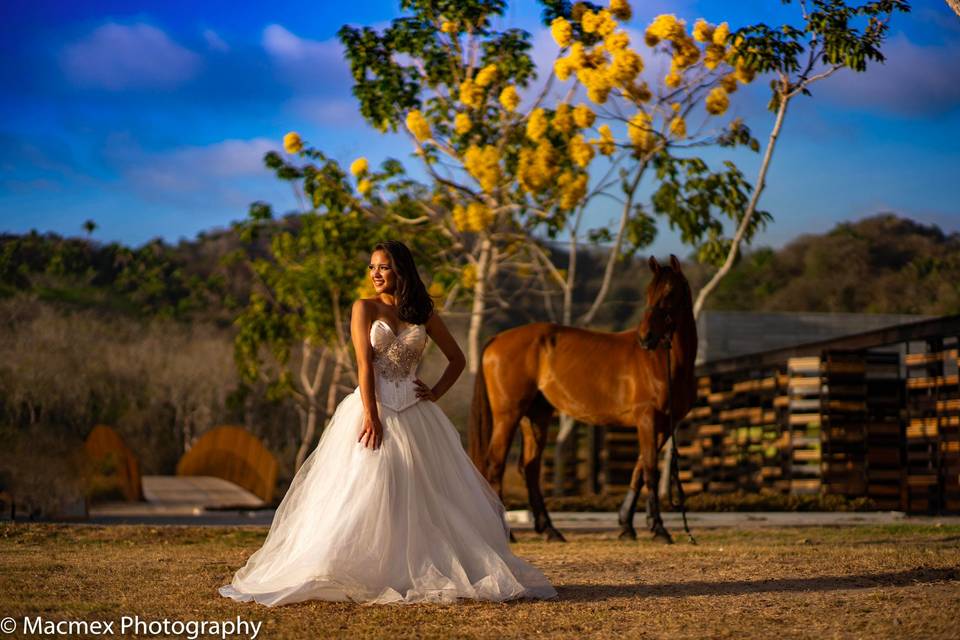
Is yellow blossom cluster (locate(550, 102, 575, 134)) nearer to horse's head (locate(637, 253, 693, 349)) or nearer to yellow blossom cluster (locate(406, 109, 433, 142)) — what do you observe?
yellow blossom cluster (locate(406, 109, 433, 142))

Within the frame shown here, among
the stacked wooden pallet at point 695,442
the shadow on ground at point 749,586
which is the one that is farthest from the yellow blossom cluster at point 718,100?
the shadow on ground at point 749,586

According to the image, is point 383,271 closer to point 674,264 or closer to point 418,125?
point 674,264

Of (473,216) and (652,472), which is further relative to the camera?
(473,216)

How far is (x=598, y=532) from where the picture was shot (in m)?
12.8

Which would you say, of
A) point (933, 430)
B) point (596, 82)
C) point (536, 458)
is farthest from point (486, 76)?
point (933, 430)

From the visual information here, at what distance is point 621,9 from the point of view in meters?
16.5

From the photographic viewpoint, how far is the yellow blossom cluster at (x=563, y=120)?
17328 mm

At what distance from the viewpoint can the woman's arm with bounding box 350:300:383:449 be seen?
6.63m

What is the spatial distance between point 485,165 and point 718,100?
11.1 ft

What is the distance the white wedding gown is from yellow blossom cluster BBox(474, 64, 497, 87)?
11359 millimetres

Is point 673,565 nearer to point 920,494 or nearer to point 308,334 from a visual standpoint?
point 920,494

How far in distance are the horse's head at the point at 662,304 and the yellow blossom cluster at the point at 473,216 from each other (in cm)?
741

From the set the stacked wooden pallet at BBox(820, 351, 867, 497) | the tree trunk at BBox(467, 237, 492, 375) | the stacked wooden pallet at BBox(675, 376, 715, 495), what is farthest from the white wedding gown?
the stacked wooden pallet at BBox(675, 376, 715, 495)

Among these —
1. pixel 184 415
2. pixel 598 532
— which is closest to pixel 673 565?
pixel 598 532
